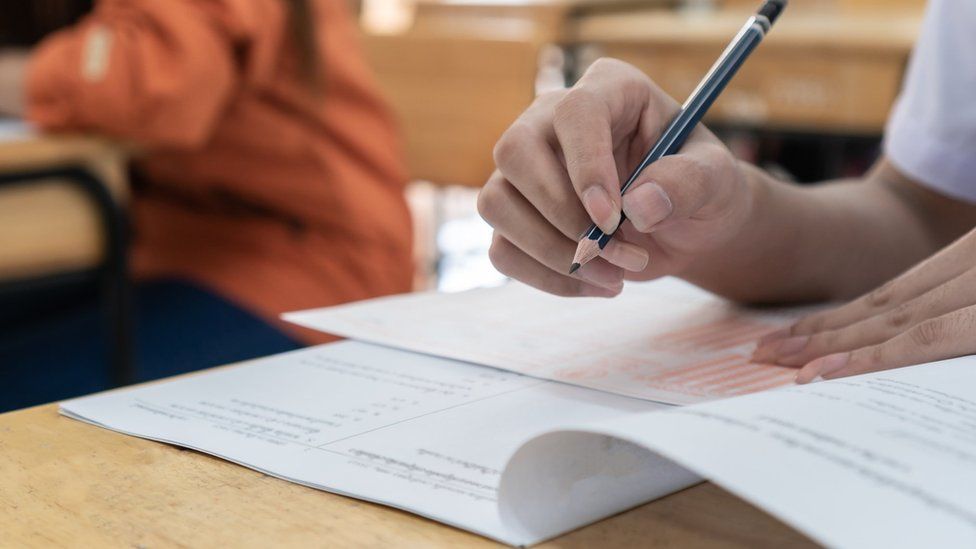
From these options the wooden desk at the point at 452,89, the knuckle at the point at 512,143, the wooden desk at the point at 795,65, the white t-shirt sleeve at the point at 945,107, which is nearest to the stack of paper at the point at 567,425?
the knuckle at the point at 512,143

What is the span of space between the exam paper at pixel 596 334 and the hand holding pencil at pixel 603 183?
0.04 metres

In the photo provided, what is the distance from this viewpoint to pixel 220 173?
1.47 metres

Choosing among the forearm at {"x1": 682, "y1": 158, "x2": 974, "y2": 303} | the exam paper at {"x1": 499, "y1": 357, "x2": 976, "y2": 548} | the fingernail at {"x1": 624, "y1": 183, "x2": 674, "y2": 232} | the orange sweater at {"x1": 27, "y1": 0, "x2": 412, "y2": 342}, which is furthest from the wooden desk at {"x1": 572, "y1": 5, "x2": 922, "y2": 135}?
the exam paper at {"x1": 499, "y1": 357, "x2": 976, "y2": 548}

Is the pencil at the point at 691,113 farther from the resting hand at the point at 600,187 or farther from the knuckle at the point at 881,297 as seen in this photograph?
the knuckle at the point at 881,297

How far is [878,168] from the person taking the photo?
93cm

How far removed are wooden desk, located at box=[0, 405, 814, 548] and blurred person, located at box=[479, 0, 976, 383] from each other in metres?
0.15

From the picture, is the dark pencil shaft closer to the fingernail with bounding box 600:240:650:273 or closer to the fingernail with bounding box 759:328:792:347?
the fingernail with bounding box 600:240:650:273

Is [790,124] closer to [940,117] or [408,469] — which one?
[940,117]

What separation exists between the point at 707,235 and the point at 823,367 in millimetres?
138

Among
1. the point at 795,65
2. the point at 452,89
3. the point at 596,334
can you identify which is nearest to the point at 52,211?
the point at 452,89

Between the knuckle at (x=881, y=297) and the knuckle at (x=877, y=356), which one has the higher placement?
the knuckle at (x=881, y=297)

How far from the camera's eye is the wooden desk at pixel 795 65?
2154mm

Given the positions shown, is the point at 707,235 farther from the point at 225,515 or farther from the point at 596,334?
the point at 225,515

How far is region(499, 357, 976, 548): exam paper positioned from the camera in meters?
0.30
